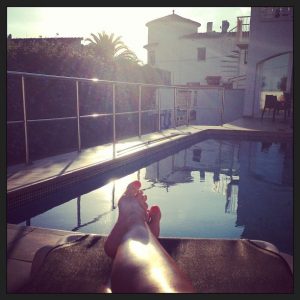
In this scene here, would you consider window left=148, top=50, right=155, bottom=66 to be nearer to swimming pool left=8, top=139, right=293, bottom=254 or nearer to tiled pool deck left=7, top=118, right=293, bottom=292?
tiled pool deck left=7, top=118, right=293, bottom=292

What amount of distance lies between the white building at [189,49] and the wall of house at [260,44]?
983 cm

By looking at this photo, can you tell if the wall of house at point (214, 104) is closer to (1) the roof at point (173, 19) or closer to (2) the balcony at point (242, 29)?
(2) the balcony at point (242, 29)

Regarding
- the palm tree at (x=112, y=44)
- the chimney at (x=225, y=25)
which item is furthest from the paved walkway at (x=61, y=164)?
the chimney at (x=225, y=25)

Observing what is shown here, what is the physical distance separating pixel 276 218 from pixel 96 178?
2.20 metres

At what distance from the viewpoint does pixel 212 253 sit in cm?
182

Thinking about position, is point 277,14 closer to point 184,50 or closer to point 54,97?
point 54,97

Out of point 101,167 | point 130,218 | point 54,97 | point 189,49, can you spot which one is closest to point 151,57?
point 189,49

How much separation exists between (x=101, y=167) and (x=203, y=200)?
1.41 m

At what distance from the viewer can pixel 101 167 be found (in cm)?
406

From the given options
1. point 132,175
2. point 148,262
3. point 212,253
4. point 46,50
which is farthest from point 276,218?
point 46,50

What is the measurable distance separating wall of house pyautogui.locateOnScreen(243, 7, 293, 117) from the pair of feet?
471 inches

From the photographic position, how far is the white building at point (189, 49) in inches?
952

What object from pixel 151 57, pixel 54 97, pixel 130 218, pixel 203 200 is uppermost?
pixel 151 57

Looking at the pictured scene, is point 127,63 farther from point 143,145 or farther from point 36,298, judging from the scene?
point 36,298
